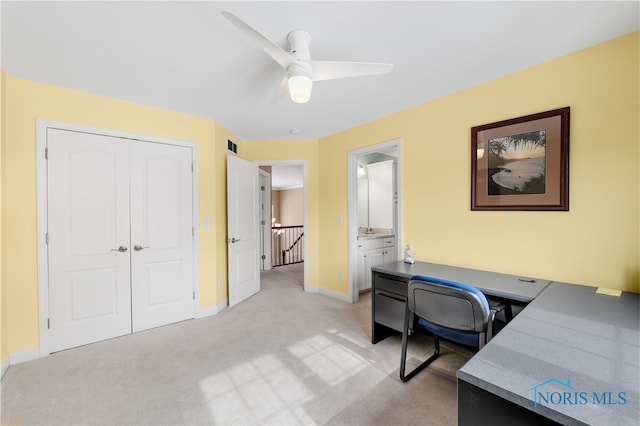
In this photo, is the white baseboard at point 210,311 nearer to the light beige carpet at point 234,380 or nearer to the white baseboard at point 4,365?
the light beige carpet at point 234,380

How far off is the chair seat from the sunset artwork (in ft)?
4.09

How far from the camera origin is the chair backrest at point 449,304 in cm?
155

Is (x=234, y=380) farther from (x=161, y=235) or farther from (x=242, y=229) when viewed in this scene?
(x=242, y=229)

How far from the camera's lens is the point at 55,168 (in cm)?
245

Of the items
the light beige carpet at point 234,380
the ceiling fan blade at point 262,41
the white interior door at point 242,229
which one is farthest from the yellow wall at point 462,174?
the ceiling fan blade at point 262,41

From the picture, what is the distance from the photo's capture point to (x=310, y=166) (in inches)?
168

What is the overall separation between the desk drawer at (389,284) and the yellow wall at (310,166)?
1830 millimetres

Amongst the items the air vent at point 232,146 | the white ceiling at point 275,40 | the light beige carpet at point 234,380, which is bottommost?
the light beige carpet at point 234,380

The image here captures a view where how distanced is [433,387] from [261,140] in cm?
384

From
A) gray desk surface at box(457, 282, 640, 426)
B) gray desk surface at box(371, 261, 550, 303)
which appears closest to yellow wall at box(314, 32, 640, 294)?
gray desk surface at box(371, 261, 550, 303)

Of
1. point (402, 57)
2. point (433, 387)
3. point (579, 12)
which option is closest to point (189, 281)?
point (433, 387)

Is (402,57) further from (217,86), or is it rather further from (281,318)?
(281,318)

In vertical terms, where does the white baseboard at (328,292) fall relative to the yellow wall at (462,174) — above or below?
below

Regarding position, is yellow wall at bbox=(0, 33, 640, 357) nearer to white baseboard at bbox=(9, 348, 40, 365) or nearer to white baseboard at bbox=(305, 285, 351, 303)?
white baseboard at bbox=(9, 348, 40, 365)
